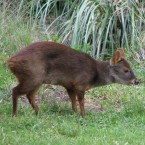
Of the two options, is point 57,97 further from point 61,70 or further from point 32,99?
point 61,70

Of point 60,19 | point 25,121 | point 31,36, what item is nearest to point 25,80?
point 25,121

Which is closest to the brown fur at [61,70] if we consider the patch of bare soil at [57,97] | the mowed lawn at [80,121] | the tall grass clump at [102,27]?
the mowed lawn at [80,121]

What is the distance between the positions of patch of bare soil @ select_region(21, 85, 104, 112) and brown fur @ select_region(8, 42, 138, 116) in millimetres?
510

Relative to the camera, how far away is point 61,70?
8.59 metres

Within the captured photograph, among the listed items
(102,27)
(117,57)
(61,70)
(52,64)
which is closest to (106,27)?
(102,27)

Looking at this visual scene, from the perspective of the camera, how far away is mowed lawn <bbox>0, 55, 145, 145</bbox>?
6914mm

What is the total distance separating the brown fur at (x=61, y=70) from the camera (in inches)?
324

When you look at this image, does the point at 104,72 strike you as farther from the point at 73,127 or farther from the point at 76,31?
the point at 76,31

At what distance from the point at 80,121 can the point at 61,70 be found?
99cm

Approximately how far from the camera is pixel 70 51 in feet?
28.7

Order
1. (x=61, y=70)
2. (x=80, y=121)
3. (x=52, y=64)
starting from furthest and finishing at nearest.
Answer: (x=61, y=70), (x=52, y=64), (x=80, y=121)

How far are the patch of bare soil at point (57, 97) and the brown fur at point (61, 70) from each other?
0.51 m

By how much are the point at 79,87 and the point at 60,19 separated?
5027mm

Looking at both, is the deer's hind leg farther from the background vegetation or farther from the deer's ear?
the deer's ear
